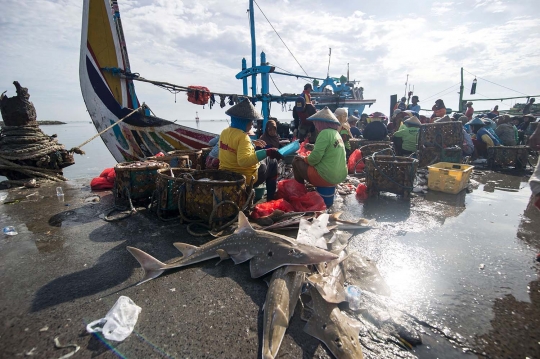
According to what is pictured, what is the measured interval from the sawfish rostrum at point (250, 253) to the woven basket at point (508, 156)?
10095 mm

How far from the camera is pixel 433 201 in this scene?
5.84 meters

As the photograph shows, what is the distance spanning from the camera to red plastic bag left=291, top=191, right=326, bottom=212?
4.87m

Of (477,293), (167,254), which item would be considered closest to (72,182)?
(167,254)

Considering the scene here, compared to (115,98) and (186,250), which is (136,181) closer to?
(186,250)

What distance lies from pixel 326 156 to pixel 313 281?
291 cm

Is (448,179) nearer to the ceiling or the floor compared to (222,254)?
nearer to the ceiling

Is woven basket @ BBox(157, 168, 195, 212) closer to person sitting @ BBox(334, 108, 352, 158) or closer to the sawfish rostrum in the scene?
the sawfish rostrum

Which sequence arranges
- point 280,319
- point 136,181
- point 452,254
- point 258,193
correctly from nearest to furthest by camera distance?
point 280,319, point 452,254, point 136,181, point 258,193

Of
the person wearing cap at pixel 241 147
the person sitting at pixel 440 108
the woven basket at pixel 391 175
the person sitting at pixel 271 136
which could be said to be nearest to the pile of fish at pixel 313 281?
the person wearing cap at pixel 241 147

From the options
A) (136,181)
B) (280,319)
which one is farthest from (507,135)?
(136,181)

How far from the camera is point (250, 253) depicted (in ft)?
10.0

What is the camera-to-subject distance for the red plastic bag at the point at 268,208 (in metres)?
4.57

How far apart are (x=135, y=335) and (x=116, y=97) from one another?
353 inches

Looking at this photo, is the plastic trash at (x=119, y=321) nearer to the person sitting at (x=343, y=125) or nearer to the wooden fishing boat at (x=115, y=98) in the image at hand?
the wooden fishing boat at (x=115, y=98)
